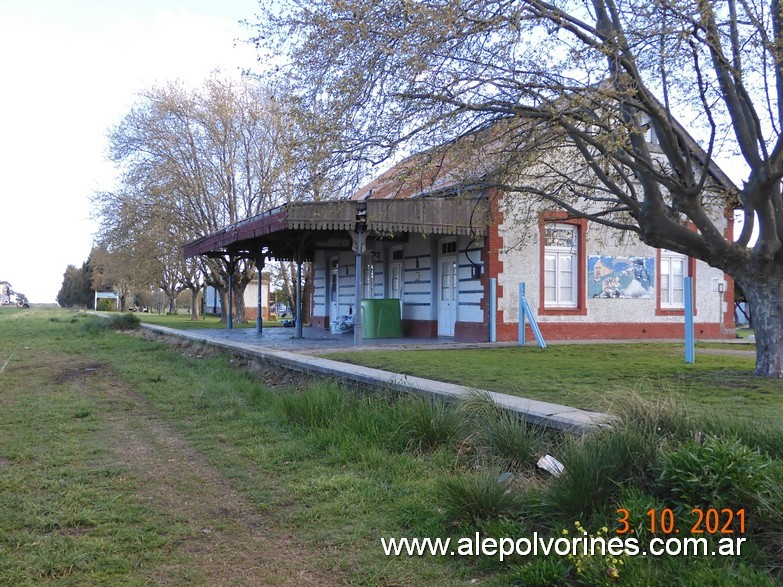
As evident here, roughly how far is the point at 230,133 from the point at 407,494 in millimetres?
26437

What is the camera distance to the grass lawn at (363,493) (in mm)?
3895

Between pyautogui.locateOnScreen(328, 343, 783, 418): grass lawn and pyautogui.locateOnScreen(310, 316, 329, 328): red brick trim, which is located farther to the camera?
pyautogui.locateOnScreen(310, 316, 329, 328): red brick trim

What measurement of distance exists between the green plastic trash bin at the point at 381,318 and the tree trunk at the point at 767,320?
10472mm

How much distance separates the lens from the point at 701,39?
9.22 m

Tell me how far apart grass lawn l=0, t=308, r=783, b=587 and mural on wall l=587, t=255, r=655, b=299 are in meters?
10.8

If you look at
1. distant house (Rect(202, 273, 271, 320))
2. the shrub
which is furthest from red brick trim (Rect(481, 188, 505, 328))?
distant house (Rect(202, 273, 271, 320))

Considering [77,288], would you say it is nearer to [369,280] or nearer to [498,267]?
[369,280]

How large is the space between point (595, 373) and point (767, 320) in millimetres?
2753

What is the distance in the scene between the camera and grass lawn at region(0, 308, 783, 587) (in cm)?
389

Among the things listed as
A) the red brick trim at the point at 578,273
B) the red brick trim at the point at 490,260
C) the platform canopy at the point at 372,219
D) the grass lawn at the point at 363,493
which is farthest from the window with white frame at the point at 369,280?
the grass lawn at the point at 363,493

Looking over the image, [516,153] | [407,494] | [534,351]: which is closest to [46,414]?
[407,494]

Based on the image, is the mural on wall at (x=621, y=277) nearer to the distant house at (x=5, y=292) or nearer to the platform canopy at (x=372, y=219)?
the platform canopy at (x=372, y=219)

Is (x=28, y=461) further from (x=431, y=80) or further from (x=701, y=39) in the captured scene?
(x=701, y=39)

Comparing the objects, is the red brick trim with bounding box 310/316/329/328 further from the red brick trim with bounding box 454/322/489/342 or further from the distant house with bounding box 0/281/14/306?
the distant house with bounding box 0/281/14/306
